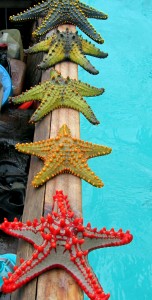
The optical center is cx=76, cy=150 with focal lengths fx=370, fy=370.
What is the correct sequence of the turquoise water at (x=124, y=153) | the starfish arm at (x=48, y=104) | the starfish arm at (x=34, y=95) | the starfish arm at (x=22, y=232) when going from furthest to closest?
the turquoise water at (x=124, y=153), the starfish arm at (x=34, y=95), the starfish arm at (x=48, y=104), the starfish arm at (x=22, y=232)

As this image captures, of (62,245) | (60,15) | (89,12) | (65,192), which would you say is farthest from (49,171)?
(89,12)

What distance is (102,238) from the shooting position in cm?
230

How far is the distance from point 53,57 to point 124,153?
2.29m

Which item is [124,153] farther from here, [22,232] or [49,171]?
[22,232]

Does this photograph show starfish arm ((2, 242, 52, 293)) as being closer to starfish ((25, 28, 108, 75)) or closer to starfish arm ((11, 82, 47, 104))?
starfish arm ((11, 82, 47, 104))

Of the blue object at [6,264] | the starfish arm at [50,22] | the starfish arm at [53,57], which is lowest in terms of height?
the blue object at [6,264]

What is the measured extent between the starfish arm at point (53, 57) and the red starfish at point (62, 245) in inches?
86.1

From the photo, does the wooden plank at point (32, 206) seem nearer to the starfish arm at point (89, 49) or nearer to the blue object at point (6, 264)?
the blue object at point (6, 264)

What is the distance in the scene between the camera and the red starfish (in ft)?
6.53

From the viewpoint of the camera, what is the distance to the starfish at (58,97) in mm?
3504

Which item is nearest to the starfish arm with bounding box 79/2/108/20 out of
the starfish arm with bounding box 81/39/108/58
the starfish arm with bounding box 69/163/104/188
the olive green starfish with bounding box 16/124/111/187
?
the starfish arm with bounding box 81/39/108/58

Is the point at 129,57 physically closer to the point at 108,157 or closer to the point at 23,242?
the point at 108,157

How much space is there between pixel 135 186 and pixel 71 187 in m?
2.78

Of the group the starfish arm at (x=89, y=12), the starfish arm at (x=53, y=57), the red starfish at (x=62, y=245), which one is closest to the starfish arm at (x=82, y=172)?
the red starfish at (x=62, y=245)
